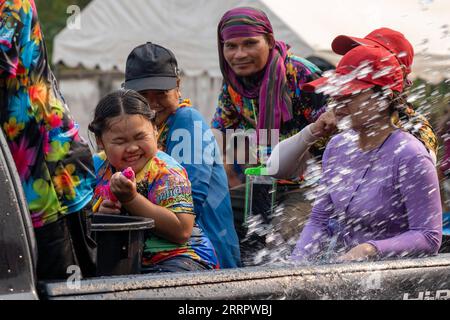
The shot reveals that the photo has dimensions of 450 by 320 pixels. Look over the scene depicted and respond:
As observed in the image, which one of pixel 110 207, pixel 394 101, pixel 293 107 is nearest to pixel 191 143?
pixel 110 207

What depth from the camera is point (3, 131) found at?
9.30 ft

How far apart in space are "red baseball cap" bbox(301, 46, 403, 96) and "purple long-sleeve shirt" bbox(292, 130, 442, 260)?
0.75ft

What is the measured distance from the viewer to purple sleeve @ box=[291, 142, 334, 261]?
4.03 m

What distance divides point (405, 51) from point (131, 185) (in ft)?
4.89

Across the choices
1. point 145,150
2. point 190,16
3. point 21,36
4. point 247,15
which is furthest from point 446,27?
point 21,36

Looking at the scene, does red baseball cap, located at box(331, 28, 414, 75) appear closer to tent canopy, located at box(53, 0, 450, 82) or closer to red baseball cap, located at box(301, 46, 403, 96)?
red baseball cap, located at box(301, 46, 403, 96)

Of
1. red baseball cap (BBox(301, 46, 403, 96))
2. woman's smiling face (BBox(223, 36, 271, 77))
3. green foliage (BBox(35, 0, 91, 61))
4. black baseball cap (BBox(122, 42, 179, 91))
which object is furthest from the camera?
green foliage (BBox(35, 0, 91, 61))

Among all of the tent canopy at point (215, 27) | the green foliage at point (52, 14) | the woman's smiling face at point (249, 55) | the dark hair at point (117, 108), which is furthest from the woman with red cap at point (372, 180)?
the green foliage at point (52, 14)

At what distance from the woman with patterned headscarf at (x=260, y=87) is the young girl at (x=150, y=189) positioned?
4.49 ft

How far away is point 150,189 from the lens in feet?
12.0

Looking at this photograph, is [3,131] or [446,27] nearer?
[3,131]

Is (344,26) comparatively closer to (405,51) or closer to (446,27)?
(446,27)

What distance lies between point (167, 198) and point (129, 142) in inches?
11.3

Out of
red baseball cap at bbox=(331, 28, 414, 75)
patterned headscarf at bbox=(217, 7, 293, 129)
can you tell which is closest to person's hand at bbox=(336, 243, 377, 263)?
red baseball cap at bbox=(331, 28, 414, 75)
